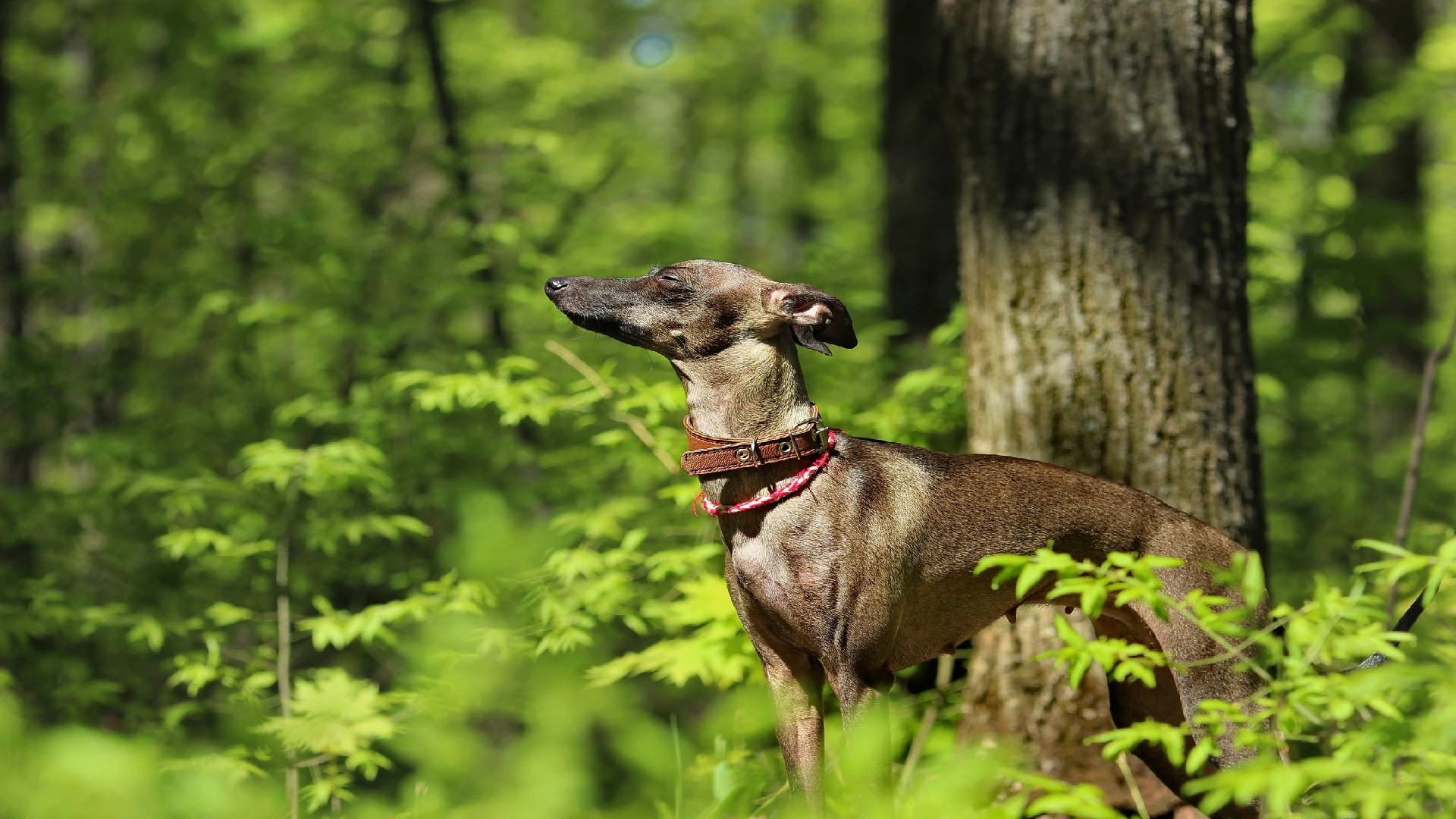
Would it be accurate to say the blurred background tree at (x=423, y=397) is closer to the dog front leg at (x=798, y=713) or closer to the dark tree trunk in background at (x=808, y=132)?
the dog front leg at (x=798, y=713)

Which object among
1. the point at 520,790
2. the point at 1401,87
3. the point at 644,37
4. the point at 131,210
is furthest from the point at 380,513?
the point at 644,37

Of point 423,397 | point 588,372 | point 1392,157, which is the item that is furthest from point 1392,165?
point 423,397

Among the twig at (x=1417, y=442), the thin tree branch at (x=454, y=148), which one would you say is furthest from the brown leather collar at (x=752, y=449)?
the thin tree branch at (x=454, y=148)

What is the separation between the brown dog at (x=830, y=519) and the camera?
286cm

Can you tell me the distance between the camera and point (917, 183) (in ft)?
26.6

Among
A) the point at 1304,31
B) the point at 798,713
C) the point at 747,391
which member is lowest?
the point at 798,713

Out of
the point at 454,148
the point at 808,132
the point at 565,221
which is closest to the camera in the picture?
the point at 454,148

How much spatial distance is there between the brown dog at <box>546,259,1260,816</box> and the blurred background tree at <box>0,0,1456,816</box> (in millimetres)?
345

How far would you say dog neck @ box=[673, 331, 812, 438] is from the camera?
2.95 metres

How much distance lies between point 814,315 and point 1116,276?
5.73 ft

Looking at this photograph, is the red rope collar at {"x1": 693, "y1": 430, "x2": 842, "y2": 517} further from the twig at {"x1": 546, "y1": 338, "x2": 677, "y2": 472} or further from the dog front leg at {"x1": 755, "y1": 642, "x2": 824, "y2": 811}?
the twig at {"x1": 546, "y1": 338, "x2": 677, "y2": 472}

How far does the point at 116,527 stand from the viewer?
280 inches

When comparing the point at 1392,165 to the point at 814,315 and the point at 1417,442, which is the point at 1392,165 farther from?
the point at 814,315

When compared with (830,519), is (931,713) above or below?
below
